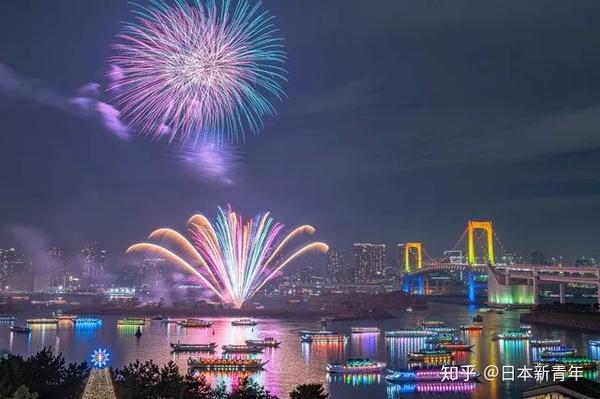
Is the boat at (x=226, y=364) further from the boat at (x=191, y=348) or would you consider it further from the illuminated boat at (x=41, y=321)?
the illuminated boat at (x=41, y=321)

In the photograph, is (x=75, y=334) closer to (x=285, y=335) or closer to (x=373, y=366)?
(x=285, y=335)

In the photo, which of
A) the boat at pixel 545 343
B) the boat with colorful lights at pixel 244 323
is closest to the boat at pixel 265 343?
the boat with colorful lights at pixel 244 323

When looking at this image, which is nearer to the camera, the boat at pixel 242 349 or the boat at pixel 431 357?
the boat at pixel 431 357

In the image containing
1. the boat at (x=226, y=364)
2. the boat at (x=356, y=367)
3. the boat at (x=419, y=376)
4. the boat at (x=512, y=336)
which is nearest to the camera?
the boat at (x=419, y=376)

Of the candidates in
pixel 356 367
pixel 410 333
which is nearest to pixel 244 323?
pixel 410 333

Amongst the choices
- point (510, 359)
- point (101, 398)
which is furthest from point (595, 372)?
point (101, 398)

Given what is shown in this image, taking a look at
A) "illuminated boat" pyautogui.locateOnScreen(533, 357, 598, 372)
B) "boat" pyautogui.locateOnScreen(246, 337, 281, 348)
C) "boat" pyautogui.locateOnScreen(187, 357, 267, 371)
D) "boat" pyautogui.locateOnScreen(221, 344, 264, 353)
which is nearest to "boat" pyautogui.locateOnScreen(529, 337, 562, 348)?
"illuminated boat" pyautogui.locateOnScreen(533, 357, 598, 372)
